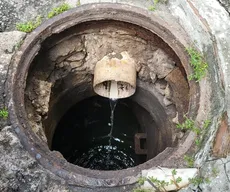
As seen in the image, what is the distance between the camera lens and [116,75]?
527cm

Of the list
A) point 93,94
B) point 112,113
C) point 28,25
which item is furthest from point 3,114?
point 112,113

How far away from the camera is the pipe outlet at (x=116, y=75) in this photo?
5305 mm

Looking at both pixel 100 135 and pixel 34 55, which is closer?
pixel 34 55

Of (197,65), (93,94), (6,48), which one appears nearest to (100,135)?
(93,94)

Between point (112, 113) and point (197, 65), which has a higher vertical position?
point (112, 113)

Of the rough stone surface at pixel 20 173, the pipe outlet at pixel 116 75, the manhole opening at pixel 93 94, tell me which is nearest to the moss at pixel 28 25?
the manhole opening at pixel 93 94

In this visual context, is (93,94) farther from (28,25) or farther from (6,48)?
(6,48)

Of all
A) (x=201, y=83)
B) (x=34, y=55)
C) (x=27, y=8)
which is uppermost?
(x=27, y=8)

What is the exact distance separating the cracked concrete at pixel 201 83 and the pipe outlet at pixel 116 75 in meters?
0.88

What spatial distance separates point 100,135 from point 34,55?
10.6 ft

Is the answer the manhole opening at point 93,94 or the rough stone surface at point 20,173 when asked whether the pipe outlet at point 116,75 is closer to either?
the manhole opening at point 93,94

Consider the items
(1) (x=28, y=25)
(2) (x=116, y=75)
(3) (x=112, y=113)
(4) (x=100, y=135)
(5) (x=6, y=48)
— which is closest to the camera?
(5) (x=6, y=48)

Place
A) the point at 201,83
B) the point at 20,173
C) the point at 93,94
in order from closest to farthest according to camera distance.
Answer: the point at 20,173 < the point at 201,83 < the point at 93,94

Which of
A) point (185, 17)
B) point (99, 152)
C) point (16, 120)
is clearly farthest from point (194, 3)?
point (99, 152)
